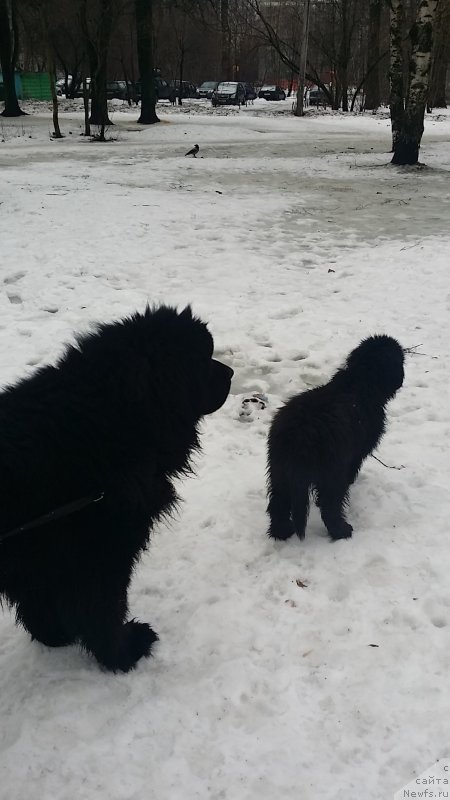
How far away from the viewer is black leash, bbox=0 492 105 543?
170 centimetres

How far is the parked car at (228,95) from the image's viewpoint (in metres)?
42.1

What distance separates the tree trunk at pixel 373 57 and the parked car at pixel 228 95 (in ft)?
35.2

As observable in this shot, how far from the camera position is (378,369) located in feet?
10.0

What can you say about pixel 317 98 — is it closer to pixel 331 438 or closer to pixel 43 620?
pixel 331 438

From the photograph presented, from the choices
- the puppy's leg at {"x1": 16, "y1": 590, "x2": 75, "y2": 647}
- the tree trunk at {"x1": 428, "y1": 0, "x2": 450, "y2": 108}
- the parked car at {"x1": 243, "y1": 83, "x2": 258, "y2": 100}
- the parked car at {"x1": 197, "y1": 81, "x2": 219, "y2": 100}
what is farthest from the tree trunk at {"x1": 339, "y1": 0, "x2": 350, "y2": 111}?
the puppy's leg at {"x1": 16, "y1": 590, "x2": 75, "y2": 647}

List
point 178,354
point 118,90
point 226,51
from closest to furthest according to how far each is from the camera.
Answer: point 178,354 → point 118,90 → point 226,51

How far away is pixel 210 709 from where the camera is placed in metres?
2.10

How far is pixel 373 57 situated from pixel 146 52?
14.4 m

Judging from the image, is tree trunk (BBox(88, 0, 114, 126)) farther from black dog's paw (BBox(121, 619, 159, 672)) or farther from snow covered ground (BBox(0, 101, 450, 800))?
black dog's paw (BBox(121, 619, 159, 672))

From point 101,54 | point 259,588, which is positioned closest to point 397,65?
point 101,54

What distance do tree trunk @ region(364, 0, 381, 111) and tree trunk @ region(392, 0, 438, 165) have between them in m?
19.8

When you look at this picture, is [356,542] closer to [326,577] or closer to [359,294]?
[326,577]

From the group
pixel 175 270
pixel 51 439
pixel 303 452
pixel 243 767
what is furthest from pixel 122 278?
pixel 243 767

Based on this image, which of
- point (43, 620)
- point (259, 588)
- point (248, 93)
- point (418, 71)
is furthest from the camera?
point (248, 93)
